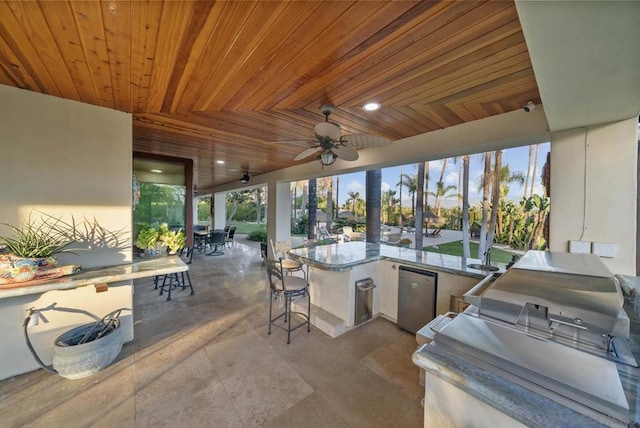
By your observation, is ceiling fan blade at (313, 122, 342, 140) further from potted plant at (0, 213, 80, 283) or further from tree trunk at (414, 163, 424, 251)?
tree trunk at (414, 163, 424, 251)

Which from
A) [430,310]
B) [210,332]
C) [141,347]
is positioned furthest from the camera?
[210,332]

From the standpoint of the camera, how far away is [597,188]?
6.56ft

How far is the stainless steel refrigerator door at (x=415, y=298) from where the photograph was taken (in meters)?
2.70

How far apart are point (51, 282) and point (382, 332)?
10.8 feet

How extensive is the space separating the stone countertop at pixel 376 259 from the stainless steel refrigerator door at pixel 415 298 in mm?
127

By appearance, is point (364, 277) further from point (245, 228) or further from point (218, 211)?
point (245, 228)

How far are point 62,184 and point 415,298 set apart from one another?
3909 mm

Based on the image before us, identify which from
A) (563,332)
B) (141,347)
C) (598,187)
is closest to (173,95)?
(141,347)

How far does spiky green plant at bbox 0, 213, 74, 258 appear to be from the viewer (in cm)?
195

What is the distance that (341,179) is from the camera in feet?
62.0

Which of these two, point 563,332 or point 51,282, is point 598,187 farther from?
point 51,282

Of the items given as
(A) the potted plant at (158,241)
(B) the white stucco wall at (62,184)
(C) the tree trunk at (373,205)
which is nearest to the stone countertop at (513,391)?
(B) the white stucco wall at (62,184)

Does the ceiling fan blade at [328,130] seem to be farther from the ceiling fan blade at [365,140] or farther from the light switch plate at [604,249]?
the light switch plate at [604,249]

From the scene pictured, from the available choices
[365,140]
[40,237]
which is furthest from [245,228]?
[365,140]
